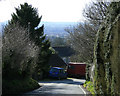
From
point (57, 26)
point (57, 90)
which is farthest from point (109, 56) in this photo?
point (57, 26)

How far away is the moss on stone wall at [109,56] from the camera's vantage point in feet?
11.0

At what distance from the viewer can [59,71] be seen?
1566 inches

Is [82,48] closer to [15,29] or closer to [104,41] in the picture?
[15,29]

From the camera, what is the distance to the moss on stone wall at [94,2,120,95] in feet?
11.0

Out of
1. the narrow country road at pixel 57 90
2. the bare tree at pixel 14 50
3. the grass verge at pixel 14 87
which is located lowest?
the narrow country road at pixel 57 90

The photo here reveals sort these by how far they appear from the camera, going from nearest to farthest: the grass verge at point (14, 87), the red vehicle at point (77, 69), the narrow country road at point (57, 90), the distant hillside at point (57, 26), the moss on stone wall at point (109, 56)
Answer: the moss on stone wall at point (109, 56)
the grass verge at point (14, 87)
the narrow country road at point (57, 90)
the distant hillside at point (57, 26)
the red vehicle at point (77, 69)

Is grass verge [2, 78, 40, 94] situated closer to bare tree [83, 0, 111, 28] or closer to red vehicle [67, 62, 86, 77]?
bare tree [83, 0, 111, 28]

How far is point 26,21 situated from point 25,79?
32.4 ft

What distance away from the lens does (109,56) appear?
346cm

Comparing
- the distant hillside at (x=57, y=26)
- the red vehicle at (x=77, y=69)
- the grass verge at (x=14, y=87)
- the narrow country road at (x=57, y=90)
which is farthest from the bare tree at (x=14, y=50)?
the red vehicle at (x=77, y=69)

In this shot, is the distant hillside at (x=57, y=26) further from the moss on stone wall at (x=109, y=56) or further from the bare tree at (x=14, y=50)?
the moss on stone wall at (x=109, y=56)

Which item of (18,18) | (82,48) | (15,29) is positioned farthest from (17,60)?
(18,18)

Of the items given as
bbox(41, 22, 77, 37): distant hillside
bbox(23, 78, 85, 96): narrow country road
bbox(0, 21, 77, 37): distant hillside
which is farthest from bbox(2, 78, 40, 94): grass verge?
bbox(41, 22, 77, 37): distant hillside

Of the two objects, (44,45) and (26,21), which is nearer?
(26,21)
